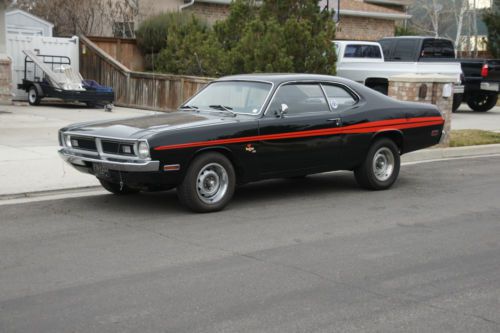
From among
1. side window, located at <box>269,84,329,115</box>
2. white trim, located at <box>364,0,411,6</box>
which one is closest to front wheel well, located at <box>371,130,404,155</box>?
side window, located at <box>269,84,329,115</box>

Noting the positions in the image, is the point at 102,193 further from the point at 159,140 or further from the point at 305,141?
the point at 305,141

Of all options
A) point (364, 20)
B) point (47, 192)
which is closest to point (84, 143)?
point (47, 192)

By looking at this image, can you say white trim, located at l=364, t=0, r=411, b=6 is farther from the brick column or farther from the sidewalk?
the brick column

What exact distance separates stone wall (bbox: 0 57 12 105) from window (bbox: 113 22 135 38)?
8.12 metres

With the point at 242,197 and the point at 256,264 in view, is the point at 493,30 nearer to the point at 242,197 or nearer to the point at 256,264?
the point at 242,197

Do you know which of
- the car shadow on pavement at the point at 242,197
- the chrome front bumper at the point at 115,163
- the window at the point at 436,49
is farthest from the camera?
the window at the point at 436,49

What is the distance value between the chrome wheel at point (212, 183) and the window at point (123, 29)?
20.2 metres

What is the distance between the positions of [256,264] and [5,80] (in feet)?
51.2

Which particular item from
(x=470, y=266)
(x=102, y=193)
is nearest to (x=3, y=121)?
(x=102, y=193)

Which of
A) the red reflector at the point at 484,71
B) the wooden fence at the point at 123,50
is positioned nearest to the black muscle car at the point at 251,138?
the red reflector at the point at 484,71

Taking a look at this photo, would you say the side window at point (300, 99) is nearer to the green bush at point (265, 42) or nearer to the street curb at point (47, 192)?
the street curb at point (47, 192)

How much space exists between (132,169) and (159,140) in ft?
1.43

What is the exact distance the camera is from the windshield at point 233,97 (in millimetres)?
8984

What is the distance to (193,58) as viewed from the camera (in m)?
20.6
